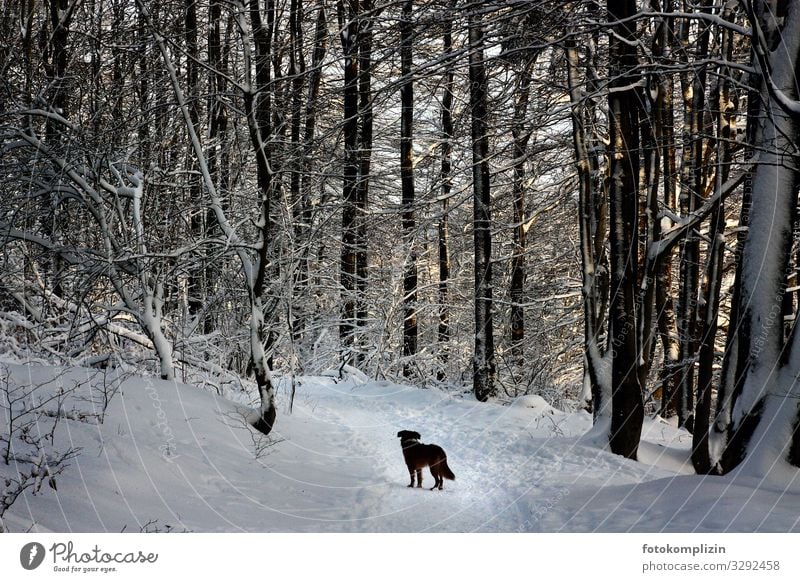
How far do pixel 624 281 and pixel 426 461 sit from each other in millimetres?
3087

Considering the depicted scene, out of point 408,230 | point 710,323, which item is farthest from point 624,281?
point 408,230

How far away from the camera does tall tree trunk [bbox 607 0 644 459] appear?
601cm

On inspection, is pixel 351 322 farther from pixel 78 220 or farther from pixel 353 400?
pixel 78 220

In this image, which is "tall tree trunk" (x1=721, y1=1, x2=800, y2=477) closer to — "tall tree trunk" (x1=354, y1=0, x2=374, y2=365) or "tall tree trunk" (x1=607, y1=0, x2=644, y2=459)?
"tall tree trunk" (x1=607, y1=0, x2=644, y2=459)

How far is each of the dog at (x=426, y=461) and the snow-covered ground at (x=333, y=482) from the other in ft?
0.29

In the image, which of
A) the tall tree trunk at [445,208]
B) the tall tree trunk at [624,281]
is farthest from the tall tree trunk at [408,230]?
the tall tree trunk at [624,281]

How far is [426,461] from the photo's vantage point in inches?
175

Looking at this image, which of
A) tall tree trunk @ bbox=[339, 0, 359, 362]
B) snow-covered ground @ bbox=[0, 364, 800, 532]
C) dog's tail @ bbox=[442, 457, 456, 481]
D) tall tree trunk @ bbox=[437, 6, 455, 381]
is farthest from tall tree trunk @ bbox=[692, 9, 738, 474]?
tall tree trunk @ bbox=[437, 6, 455, 381]

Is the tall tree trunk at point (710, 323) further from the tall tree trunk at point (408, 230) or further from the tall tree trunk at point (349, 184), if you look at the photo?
the tall tree trunk at point (408, 230)

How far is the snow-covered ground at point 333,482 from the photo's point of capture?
336cm

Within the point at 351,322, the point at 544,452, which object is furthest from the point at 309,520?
the point at 351,322

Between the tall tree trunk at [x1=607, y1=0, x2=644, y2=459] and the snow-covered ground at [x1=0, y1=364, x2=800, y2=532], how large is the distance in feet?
1.26

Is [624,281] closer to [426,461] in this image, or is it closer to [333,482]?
[426,461]
